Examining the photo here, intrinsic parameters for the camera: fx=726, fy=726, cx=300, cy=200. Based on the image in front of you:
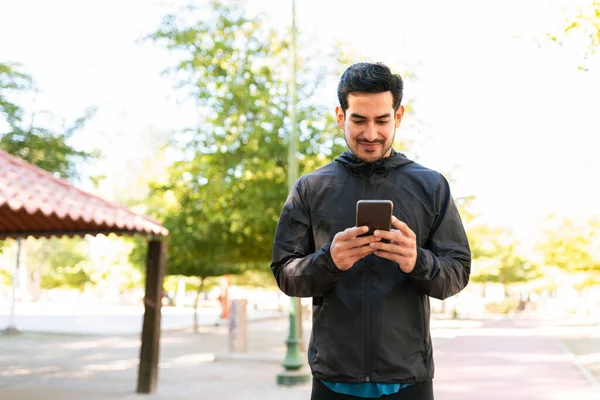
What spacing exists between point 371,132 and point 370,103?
9 centimetres

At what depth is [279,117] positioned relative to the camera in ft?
57.3

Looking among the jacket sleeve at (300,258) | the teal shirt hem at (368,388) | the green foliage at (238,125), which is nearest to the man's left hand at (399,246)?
the jacket sleeve at (300,258)

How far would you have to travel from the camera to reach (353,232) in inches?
79.4

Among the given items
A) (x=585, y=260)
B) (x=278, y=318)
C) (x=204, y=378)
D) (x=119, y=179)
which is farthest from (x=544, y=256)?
(x=119, y=179)

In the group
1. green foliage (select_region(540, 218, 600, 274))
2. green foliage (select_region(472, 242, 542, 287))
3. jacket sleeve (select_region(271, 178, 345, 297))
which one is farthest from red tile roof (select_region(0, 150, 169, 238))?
green foliage (select_region(472, 242, 542, 287))

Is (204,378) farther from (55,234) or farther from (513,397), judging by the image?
(513,397)

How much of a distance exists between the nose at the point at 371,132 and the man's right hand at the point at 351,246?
39 cm

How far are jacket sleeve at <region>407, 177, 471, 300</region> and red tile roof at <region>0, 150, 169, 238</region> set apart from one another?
628 centimetres

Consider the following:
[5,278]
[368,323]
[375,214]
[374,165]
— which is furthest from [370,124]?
[5,278]

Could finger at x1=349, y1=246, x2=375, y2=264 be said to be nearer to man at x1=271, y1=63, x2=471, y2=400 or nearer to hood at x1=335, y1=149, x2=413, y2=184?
man at x1=271, y1=63, x2=471, y2=400

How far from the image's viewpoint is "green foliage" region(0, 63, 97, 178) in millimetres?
20453

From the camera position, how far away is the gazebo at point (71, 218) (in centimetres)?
836

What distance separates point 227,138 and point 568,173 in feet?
46.3


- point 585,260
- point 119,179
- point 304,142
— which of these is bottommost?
point 585,260
